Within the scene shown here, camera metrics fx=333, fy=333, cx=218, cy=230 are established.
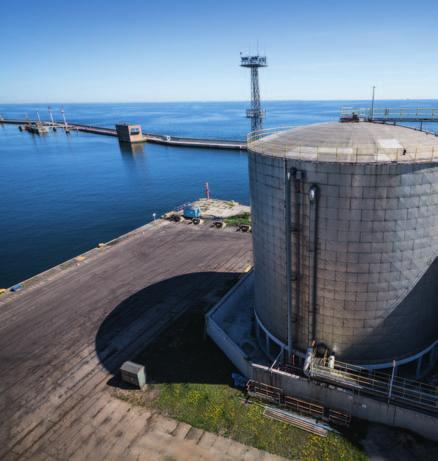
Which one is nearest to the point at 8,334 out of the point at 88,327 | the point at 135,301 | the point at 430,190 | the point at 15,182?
the point at 88,327

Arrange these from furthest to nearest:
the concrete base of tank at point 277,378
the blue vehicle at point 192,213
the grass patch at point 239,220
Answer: the blue vehicle at point 192,213
the grass patch at point 239,220
the concrete base of tank at point 277,378

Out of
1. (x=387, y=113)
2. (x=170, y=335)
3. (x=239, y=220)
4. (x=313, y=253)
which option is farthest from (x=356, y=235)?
(x=239, y=220)


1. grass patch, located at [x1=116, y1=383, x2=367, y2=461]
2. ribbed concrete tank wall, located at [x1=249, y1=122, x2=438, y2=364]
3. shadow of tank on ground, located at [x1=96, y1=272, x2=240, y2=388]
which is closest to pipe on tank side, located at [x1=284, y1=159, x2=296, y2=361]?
ribbed concrete tank wall, located at [x1=249, y1=122, x2=438, y2=364]

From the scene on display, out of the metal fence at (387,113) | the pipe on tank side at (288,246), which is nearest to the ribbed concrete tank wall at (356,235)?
the pipe on tank side at (288,246)

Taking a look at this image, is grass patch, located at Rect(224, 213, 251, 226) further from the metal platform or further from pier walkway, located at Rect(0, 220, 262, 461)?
the metal platform

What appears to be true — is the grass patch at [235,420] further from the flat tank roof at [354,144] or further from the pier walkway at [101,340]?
the flat tank roof at [354,144]

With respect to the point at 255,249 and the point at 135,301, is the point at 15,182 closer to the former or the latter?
the point at 135,301
